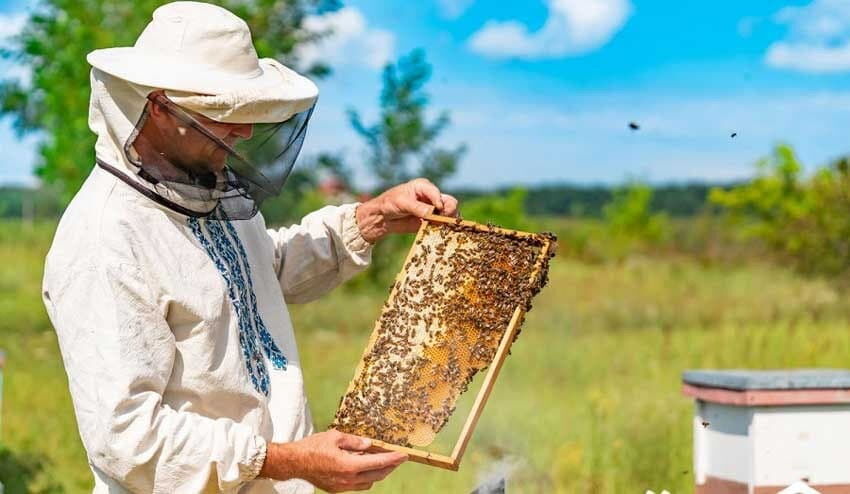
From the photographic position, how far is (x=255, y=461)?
259 centimetres

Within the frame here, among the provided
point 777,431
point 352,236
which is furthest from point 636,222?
point 352,236

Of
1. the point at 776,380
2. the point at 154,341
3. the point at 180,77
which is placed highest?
the point at 180,77

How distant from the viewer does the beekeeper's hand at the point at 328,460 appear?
8.65 ft

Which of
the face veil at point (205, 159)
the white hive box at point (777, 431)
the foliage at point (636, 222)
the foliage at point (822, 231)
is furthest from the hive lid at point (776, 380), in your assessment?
the foliage at point (636, 222)

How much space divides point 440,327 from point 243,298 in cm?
61

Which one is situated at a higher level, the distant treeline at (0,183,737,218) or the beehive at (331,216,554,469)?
the distant treeline at (0,183,737,218)

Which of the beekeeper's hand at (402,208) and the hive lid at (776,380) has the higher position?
the beekeeper's hand at (402,208)

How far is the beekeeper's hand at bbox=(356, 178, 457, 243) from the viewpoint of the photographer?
3365 mm

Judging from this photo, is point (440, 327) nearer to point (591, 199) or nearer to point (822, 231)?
point (822, 231)

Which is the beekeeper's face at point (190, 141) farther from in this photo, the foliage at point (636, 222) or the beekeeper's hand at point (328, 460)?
the foliage at point (636, 222)

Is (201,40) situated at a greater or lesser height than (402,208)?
greater

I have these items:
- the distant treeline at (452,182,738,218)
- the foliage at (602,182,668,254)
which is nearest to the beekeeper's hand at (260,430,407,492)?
the foliage at (602,182,668,254)

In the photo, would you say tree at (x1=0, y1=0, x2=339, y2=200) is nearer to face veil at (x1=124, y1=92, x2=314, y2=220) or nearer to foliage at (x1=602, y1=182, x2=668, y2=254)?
face veil at (x1=124, y1=92, x2=314, y2=220)

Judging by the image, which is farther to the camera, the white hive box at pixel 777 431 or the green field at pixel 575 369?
the green field at pixel 575 369
